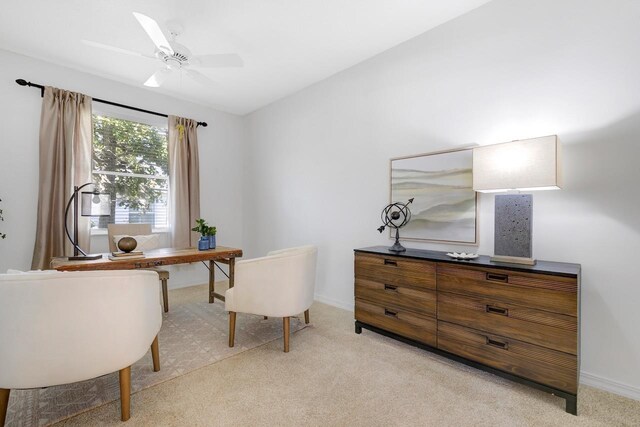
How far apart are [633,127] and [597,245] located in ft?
2.46

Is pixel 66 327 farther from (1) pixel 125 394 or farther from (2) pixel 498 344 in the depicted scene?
(2) pixel 498 344

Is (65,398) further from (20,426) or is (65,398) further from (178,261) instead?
(178,261)

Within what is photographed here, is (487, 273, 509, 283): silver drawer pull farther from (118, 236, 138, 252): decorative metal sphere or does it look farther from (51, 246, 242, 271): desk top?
(118, 236, 138, 252): decorative metal sphere

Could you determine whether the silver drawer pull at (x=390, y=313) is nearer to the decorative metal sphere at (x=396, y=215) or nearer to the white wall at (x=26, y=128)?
the decorative metal sphere at (x=396, y=215)

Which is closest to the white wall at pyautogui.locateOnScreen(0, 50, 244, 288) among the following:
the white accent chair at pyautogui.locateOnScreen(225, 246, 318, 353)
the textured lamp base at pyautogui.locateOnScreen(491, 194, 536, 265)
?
the white accent chair at pyautogui.locateOnScreen(225, 246, 318, 353)

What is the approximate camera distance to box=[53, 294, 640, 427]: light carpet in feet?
5.12

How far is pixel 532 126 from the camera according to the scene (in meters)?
2.11

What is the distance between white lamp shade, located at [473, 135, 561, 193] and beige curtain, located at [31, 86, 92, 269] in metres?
4.16

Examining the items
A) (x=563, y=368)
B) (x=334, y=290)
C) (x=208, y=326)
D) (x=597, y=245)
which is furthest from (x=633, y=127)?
(x=208, y=326)

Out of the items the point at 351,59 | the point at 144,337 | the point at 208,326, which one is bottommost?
the point at 208,326

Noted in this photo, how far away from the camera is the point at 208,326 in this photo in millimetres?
2857

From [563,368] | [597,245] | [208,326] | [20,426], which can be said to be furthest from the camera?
[208,326]

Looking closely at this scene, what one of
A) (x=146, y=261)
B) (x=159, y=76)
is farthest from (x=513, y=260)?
(x=159, y=76)

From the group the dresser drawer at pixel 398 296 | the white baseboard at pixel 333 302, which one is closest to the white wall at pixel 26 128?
the white baseboard at pixel 333 302
